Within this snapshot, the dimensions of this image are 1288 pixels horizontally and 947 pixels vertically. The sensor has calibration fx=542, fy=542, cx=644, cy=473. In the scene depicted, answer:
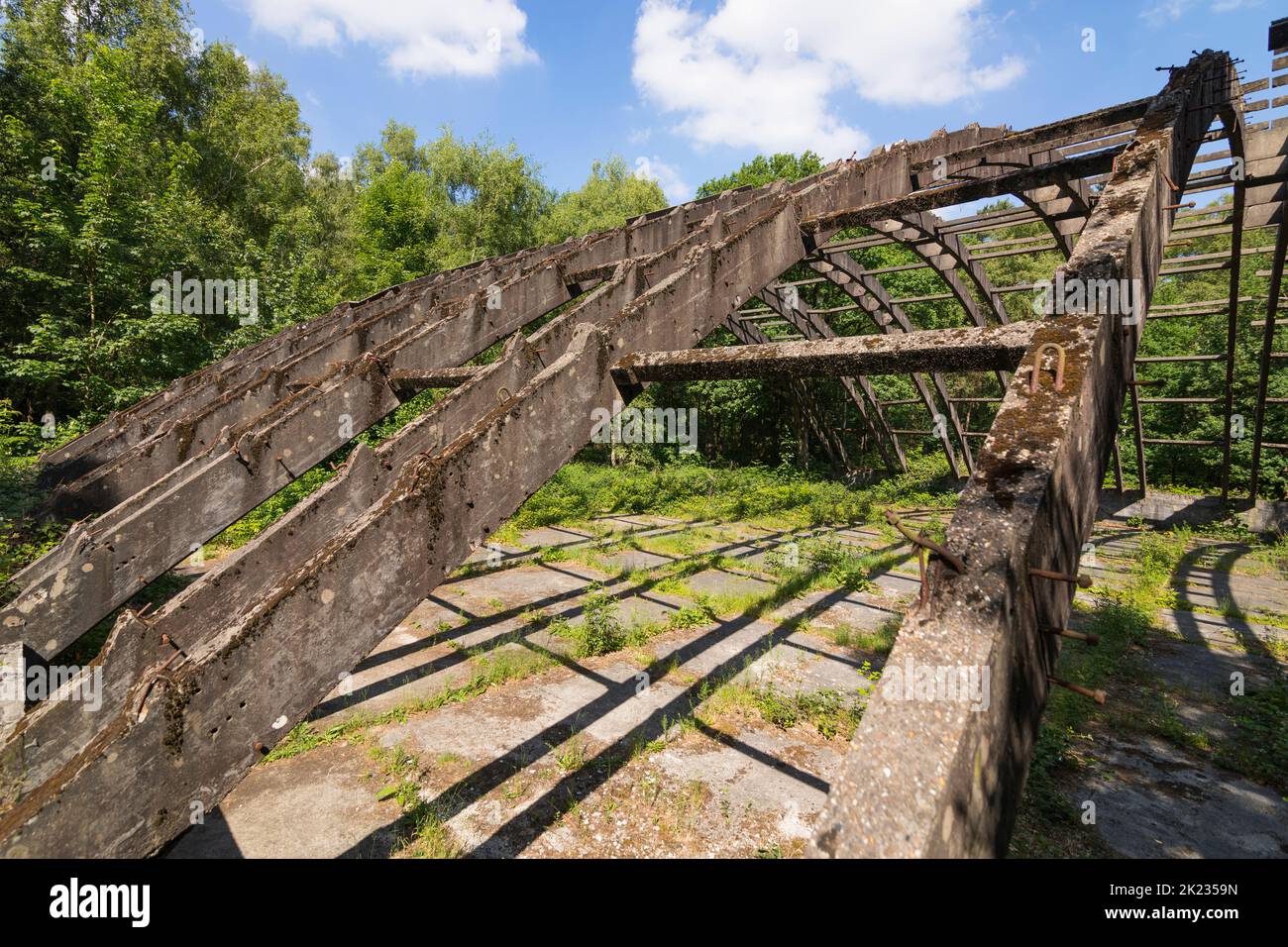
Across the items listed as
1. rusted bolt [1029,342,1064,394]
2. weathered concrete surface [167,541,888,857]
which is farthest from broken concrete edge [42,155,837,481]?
rusted bolt [1029,342,1064,394]

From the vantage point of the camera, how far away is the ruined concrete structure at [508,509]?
59.6 inches

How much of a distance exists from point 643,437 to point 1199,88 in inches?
892

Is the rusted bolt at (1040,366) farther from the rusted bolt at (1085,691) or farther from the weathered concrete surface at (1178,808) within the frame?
the weathered concrete surface at (1178,808)

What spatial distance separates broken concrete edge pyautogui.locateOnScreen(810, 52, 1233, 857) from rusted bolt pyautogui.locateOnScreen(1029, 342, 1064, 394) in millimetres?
28

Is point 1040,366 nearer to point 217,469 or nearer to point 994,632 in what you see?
point 994,632

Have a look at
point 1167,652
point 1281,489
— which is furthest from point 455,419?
point 1281,489

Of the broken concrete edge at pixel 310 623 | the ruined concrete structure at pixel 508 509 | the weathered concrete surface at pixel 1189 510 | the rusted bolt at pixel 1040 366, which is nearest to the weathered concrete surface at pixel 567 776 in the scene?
the ruined concrete structure at pixel 508 509

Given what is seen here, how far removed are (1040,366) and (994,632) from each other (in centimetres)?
134

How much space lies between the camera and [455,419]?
3.35m

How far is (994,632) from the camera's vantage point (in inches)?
61.2

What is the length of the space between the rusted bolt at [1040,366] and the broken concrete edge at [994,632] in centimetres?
3
